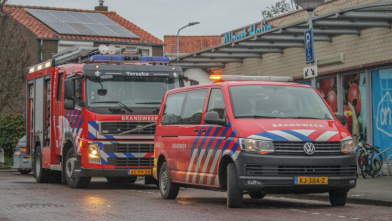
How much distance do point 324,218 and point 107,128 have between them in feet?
24.1

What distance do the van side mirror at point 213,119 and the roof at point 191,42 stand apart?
2258 inches

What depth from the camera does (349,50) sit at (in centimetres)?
2116

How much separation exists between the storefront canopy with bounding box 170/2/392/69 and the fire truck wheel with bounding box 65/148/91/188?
21.1ft

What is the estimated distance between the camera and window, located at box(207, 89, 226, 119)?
11.6 metres

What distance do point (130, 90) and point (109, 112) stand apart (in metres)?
0.75

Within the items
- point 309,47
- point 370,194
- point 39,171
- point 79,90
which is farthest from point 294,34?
point 39,171

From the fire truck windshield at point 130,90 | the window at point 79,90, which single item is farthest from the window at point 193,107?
the window at point 79,90

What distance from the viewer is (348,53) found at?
21219 millimetres

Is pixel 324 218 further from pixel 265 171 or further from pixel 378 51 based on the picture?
pixel 378 51

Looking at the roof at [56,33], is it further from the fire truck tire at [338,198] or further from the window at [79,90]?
the fire truck tire at [338,198]

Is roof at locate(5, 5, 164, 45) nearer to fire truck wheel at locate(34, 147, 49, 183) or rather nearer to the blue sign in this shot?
fire truck wheel at locate(34, 147, 49, 183)

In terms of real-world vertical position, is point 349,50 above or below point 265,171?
above

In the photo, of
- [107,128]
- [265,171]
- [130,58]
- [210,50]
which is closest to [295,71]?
[210,50]

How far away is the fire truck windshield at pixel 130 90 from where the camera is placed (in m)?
16.1
